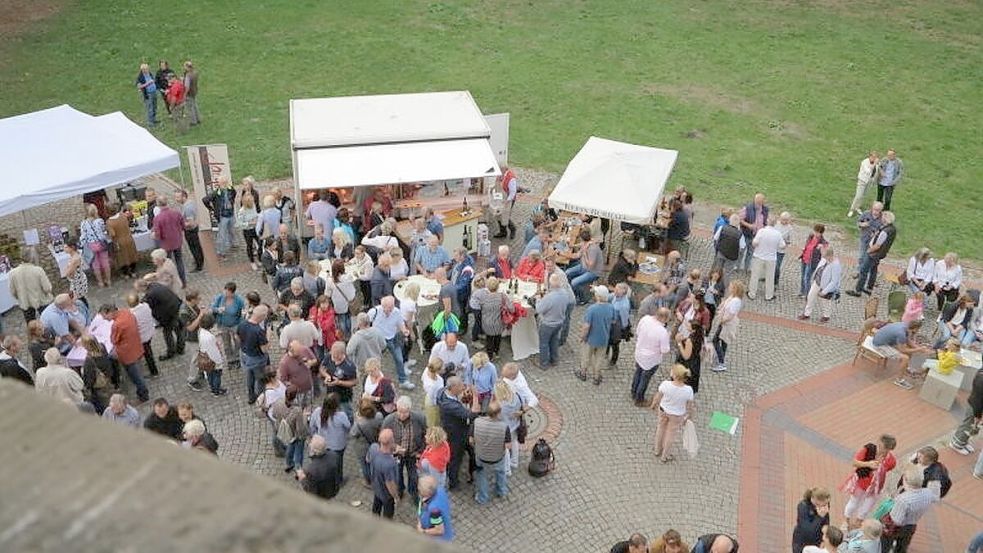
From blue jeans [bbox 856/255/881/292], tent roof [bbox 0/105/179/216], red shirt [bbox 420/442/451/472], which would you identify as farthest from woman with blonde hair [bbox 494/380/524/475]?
tent roof [bbox 0/105/179/216]


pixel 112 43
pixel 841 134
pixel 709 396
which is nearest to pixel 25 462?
pixel 709 396

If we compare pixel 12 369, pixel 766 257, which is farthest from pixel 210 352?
pixel 766 257

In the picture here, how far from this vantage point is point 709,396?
11.7 metres

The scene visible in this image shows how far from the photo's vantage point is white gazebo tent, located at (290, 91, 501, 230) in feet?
46.6

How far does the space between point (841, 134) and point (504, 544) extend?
15.8 meters

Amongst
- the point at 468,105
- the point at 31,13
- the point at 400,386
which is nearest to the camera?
the point at 400,386

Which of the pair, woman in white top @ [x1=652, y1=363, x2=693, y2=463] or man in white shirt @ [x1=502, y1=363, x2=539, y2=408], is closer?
man in white shirt @ [x1=502, y1=363, x2=539, y2=408]

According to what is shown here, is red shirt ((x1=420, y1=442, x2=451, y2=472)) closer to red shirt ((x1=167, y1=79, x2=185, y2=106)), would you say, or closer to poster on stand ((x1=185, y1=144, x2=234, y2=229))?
poster on stand ((x1=185, y1=144, x2=234, y2=229))

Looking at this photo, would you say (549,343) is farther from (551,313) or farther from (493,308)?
(493,308)

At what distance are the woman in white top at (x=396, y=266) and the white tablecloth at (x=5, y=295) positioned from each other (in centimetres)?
577

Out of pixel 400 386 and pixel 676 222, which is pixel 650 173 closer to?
pixel 676 222

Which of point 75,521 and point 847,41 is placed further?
point 847,41

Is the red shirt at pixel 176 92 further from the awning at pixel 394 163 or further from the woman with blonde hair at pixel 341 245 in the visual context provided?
the woman with blonde hair at pixel 341 245

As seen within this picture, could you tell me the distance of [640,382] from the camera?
11.2 metres
